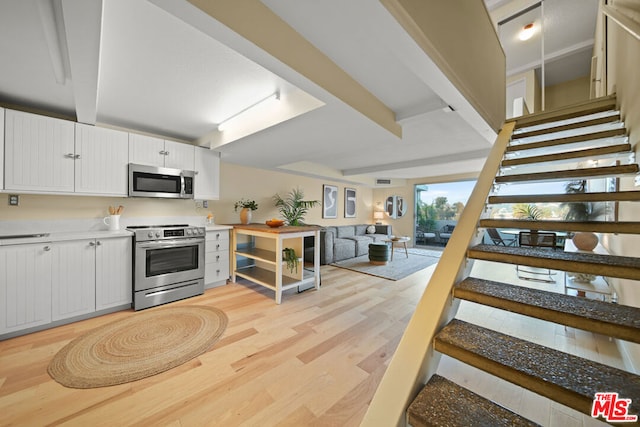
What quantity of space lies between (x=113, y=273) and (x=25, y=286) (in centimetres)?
63

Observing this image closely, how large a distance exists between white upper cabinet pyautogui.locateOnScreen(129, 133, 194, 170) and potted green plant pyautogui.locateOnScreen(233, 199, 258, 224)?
1106 millimetres

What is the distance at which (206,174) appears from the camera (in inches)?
144

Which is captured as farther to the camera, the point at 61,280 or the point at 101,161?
the point at 101,161

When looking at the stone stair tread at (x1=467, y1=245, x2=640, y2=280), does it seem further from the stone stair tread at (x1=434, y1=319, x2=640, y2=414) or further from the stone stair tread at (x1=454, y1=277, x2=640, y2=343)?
the stone stair tread at (x1=434, y1=319, x2=640, y2=414)

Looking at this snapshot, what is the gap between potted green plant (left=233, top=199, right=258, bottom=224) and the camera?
13.6ft

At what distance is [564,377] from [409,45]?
1.72 metres

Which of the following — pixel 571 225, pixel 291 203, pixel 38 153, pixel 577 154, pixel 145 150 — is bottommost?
pixel 571 225

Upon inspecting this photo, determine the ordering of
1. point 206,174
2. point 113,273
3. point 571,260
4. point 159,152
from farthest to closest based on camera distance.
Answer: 1. point 206,174
2. point 159,152
3. point 113,273
4. point 571,260

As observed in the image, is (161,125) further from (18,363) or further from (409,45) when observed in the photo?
(409,45)

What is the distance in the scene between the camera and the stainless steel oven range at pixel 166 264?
276cm

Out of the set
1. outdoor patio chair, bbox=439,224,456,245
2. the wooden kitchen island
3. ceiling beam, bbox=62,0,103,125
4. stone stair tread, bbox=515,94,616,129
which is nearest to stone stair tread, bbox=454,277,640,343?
stone stair tread, bbox=515,94,616,129

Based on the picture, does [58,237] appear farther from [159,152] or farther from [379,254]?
[379,254]

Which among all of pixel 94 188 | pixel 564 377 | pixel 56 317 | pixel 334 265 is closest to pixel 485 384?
pixel 564 377

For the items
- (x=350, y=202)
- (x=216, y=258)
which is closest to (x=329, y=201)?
(x=350, y=202)
